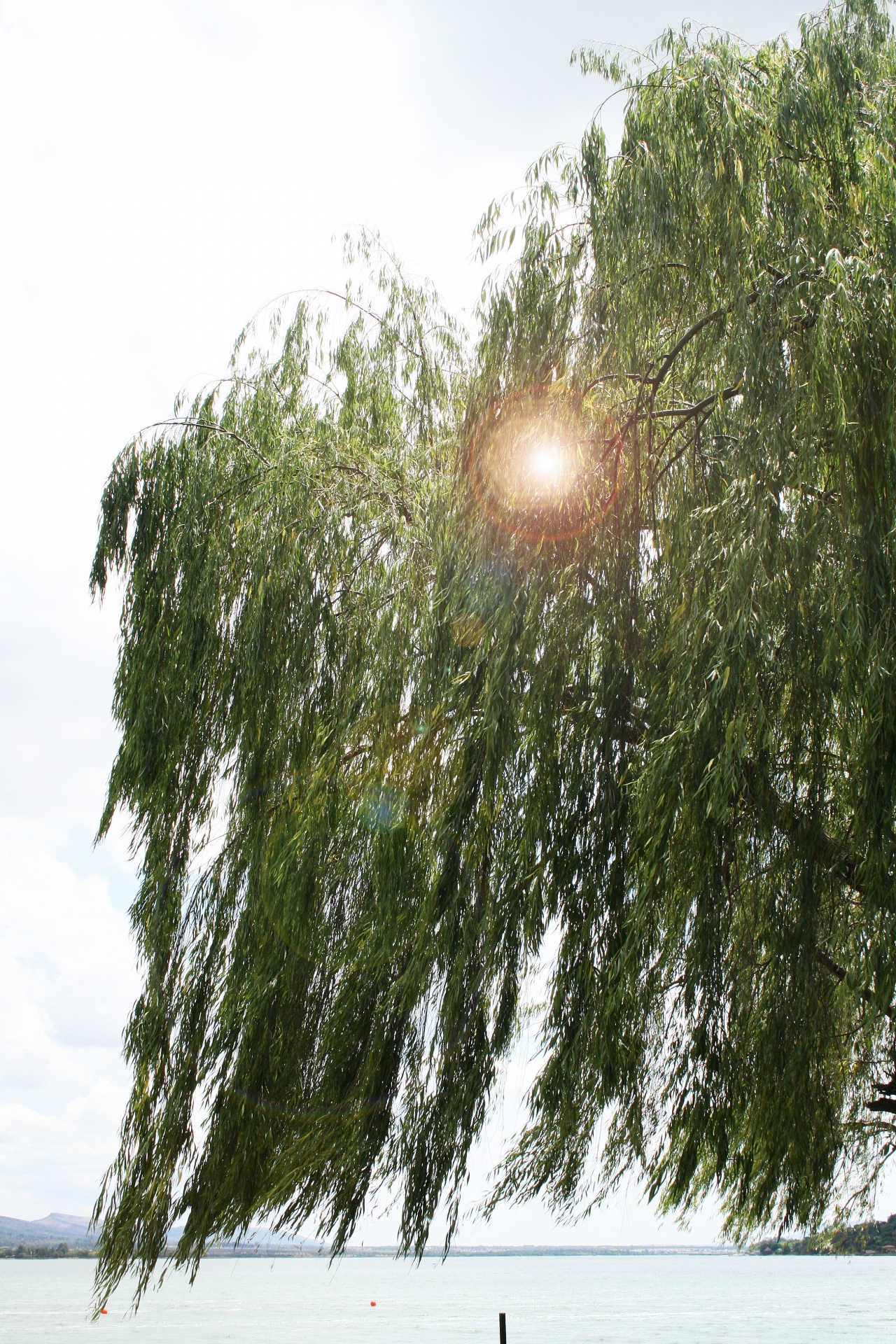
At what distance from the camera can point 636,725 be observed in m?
3.79

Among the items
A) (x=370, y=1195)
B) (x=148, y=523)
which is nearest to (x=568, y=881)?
(x=370, y=1195)

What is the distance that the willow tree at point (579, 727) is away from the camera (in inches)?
122

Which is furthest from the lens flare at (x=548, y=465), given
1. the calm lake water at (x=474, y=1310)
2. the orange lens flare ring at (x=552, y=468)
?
the calm lake water at (x=474, y=1310)

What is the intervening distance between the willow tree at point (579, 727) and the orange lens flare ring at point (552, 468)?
12mm

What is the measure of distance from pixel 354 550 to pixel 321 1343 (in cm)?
3182

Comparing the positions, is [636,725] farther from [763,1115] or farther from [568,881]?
[763,1115]

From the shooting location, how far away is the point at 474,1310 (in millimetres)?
49500

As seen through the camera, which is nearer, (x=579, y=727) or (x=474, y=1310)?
(x=579, y=727)

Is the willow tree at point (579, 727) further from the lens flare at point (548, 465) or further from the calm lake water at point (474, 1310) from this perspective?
the calm lake water at point (474, 1310)

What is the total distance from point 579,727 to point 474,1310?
181 ft

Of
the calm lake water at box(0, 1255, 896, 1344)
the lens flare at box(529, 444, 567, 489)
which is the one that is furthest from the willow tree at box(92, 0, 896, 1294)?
the calm lake water at box(0, 1255, 896, 1344)

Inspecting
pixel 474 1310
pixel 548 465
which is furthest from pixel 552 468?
pixel 474 1310

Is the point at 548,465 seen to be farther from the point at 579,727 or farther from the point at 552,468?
the point at 579,727

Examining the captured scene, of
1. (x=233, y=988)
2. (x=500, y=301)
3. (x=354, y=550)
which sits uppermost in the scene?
(x=500, y=301)
